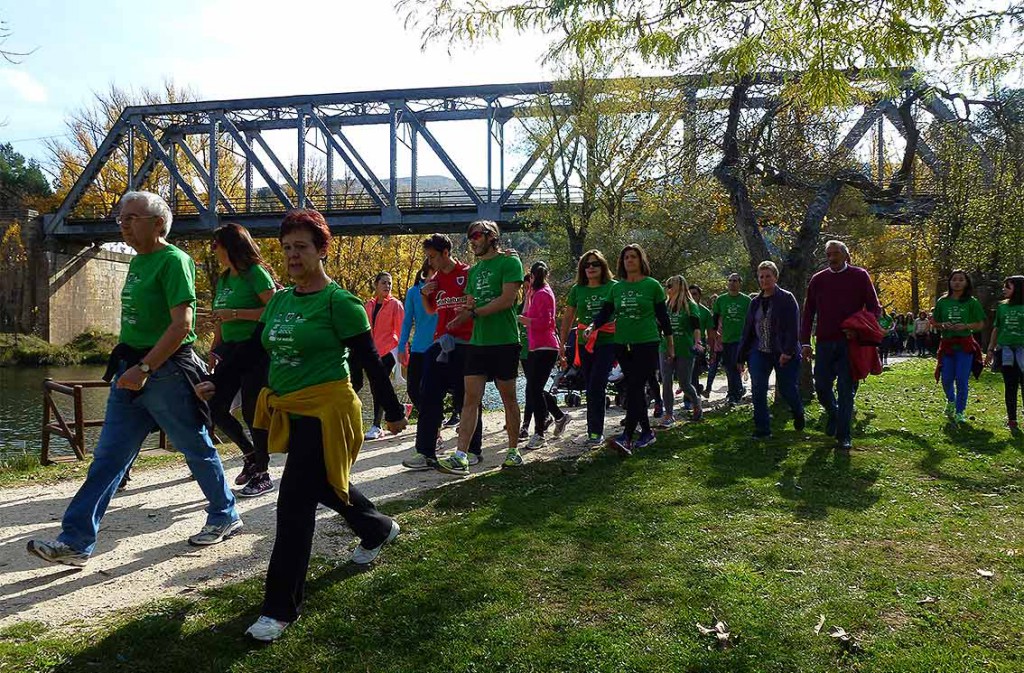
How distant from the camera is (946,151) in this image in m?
22.5

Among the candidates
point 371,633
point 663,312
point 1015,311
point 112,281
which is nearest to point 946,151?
point 1015,311

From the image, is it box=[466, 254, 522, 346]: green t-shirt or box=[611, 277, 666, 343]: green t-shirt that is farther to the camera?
box=[611, 277, 666, 343]: green t-shirt

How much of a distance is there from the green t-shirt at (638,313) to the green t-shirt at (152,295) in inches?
169

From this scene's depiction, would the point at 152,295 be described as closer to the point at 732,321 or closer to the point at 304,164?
the point at 732,321

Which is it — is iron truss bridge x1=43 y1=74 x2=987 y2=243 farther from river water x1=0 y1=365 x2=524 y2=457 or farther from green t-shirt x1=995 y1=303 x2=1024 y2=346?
green t-shirt x1=995 y1=303 x2=1024 y2=346

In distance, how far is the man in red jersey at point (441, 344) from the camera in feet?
Result: 23.1

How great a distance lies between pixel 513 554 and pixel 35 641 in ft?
7.51

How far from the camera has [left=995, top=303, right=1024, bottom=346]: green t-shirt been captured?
31.7ft

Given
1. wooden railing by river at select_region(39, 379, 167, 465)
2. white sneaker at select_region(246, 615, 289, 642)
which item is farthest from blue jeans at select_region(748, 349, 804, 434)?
wooden railing by river at select_region(39, 379, 167, 465)

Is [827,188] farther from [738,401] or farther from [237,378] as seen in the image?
[237,378]

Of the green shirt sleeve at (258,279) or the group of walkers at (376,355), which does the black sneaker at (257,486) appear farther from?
the green shirt sleeve at (258,279)

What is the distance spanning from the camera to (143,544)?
5090 mm

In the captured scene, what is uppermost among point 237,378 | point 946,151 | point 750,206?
point 946,151

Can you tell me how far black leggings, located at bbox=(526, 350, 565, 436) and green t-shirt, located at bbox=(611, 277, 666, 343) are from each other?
984mm
